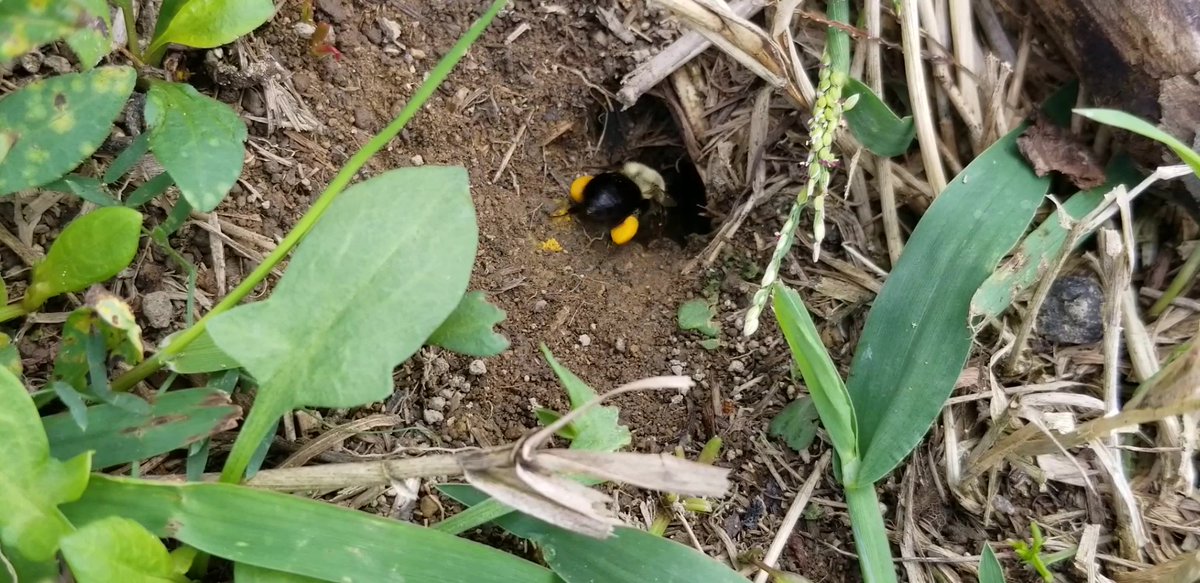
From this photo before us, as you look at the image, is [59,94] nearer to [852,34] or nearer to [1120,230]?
[852,34]

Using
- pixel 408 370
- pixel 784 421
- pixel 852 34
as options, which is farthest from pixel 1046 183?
pixel 408 370

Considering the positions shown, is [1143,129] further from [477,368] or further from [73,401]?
[73,401]

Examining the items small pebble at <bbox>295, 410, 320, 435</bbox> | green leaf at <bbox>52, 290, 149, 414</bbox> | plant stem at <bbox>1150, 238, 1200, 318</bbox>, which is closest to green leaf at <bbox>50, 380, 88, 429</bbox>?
green leaf at <bbox>52, 290, 149, 414</bbox>

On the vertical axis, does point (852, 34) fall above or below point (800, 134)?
above

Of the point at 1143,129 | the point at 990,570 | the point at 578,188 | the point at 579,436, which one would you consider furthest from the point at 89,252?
the point at 1143,129

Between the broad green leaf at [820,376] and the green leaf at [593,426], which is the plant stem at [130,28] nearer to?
the green leaf at [593,426]

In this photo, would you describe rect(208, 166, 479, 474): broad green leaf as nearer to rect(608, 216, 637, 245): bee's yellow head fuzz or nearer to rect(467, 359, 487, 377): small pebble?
rect(467, 359, 487, 377): small pebble
